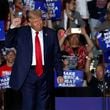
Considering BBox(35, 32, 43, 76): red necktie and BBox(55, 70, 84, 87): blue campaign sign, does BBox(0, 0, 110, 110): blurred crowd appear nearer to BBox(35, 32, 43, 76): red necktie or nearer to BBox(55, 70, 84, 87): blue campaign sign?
BBox(55, 70, 84, 87): blue campaign sign

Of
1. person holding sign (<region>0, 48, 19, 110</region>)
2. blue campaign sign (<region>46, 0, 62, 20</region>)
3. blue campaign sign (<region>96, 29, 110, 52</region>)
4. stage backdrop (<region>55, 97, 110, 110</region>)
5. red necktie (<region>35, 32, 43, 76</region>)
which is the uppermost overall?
blue campaign sign (<region>46, 0, 62, 20</region>)

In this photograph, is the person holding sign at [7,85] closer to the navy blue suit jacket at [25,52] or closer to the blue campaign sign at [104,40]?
the navy blue suit jacket at [25,52]

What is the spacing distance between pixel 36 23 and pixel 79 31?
2.43 m

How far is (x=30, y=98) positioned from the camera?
245 inches

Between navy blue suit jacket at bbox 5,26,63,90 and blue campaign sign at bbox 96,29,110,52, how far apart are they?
187 centimetres

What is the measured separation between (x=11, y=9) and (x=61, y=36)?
1145mm

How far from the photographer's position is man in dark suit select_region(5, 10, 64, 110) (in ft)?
20.4

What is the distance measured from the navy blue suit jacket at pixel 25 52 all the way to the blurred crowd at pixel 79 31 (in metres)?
1.06

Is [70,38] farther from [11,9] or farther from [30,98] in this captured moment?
[30,98]

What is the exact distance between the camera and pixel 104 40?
26.4ft

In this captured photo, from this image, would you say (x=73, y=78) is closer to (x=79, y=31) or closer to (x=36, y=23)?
(x=79, y=31)

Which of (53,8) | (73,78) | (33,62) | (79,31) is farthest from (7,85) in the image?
(53,8)

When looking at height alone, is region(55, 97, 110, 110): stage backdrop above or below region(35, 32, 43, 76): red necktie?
below

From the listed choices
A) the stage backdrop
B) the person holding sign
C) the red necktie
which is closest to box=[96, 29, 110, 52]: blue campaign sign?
the person holding sign
